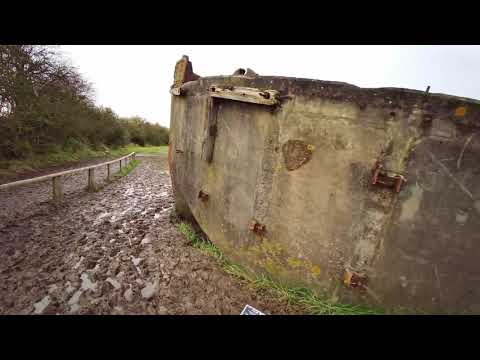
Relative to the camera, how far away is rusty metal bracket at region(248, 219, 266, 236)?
127 inches

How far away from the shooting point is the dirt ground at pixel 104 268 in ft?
8.87

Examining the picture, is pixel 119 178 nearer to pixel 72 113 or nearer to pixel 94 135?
pixel 72 113

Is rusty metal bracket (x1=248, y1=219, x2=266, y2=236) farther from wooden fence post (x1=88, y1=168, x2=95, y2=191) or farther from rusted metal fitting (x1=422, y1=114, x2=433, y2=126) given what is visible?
wooden fence post (x1=88, y1=168, x2=95, y2=191)

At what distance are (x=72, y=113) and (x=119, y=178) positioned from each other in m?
7.02

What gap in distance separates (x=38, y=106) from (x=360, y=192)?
1523 cm

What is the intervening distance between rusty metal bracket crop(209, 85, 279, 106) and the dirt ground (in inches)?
114

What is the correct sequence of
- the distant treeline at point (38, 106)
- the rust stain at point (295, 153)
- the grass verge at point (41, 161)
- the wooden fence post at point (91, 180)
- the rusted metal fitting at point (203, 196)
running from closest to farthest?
the rust stain at point (295, 153) → the rusted metal fitting at point (203, 196) → the wooden fence post at point (91, 180) → the grass verge at point (41, 161) → the distant treeline at point (38, 106)

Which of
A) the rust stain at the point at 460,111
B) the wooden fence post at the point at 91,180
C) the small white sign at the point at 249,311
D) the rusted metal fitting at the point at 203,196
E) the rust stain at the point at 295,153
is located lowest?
the small white sign at the point at 249,311

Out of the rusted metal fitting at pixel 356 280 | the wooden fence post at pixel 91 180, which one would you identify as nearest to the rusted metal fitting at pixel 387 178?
the rusted metal fitting at pixel 356 280

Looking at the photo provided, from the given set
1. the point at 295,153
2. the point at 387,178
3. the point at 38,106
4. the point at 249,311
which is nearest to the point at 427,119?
the point at 387,178

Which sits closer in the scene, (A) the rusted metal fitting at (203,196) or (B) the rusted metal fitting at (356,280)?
(B) the rusted metal fitting at (356,280)

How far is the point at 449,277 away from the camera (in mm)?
2387

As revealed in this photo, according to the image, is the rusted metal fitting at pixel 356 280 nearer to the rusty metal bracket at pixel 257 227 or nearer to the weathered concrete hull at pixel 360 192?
the weathered concrete hull at pixel 360 192
